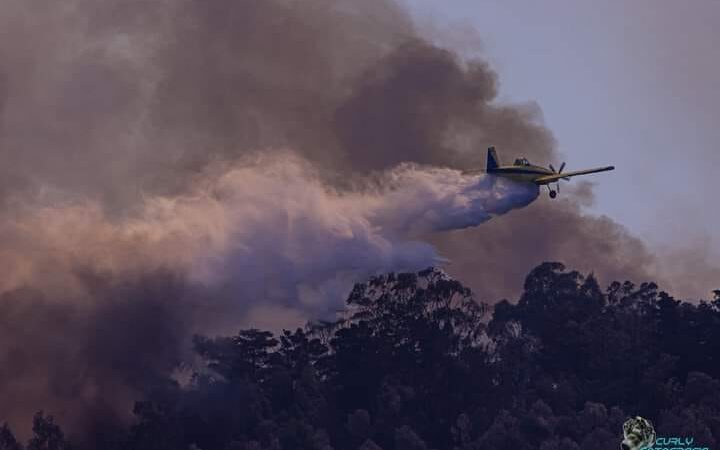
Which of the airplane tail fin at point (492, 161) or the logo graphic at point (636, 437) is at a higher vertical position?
the airplane tail fin at point (492, 161)

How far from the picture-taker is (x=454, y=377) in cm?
15600

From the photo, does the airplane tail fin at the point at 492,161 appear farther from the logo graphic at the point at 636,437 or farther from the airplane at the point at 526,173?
the logo graphic at the point at 636,437

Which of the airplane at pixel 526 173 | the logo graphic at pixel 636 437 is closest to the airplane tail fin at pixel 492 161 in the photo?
the airplane at pixel 526 173

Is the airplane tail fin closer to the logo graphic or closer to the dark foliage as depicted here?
the dark foliage

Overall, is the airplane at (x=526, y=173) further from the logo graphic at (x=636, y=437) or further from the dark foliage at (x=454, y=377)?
the logo graphic at (x=636, y=437)

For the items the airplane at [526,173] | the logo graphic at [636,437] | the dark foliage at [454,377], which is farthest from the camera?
the dark foliage at [454,377]

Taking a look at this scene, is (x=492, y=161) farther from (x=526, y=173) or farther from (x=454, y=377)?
(x=454, y=377)

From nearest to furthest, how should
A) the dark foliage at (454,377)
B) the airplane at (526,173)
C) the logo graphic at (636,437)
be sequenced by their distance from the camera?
1. the logo graphic at (636,437)
2. the airplane at (526,173)
3. the dark foliage at (454,377)

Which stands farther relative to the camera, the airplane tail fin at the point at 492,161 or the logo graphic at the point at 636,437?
the airplane tail fin at the point at 492,161

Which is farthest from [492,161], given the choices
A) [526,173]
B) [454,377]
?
[454,377]

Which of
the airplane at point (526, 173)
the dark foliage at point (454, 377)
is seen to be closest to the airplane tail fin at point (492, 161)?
the airplane at point (526, 173)

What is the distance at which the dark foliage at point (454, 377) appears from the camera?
13267 cm

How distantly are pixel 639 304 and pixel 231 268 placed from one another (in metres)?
83.9

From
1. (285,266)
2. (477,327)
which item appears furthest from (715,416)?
(285,266)
